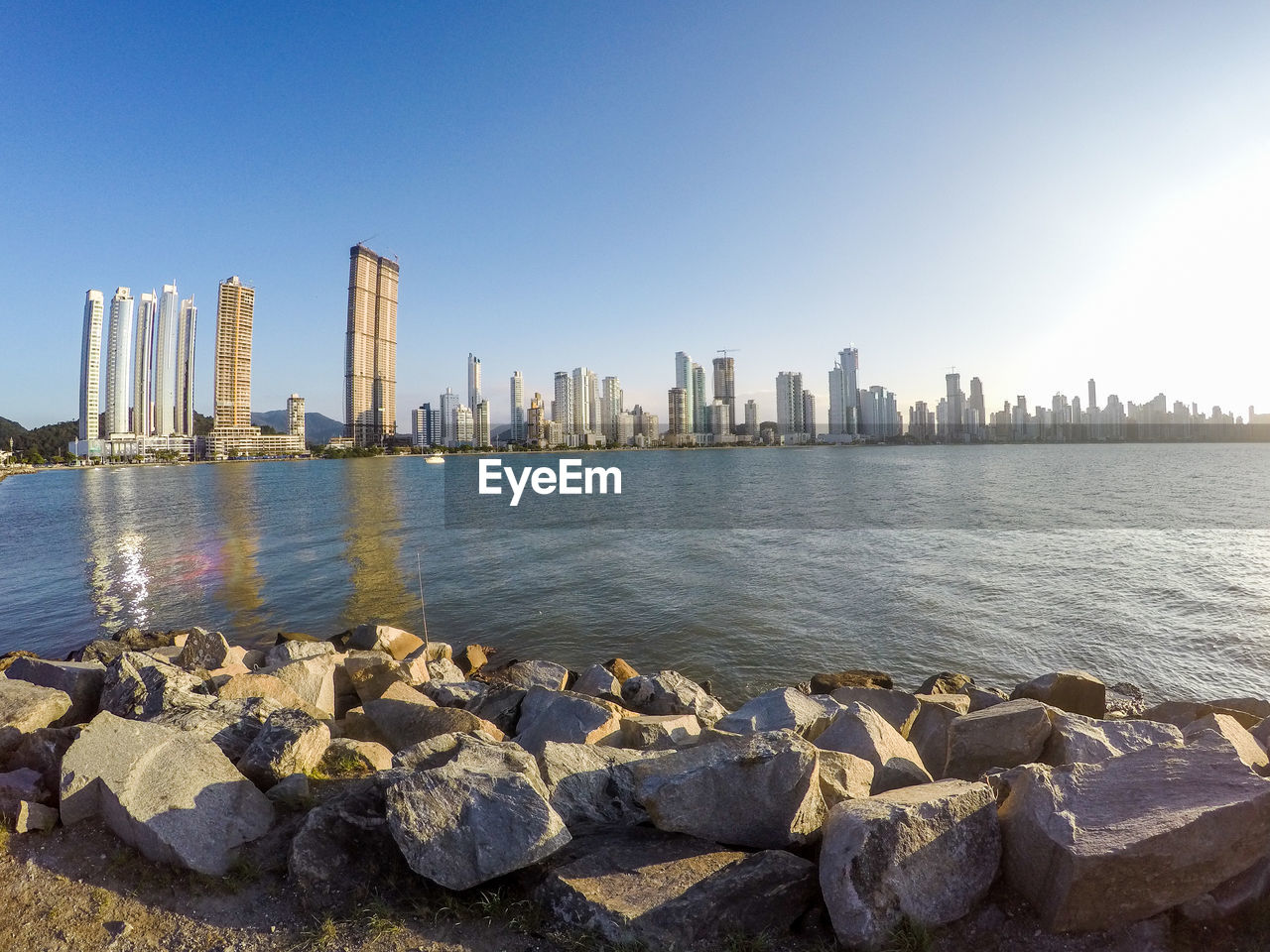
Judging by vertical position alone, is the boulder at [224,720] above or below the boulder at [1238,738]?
below

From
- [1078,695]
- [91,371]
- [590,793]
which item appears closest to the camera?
[590,793]

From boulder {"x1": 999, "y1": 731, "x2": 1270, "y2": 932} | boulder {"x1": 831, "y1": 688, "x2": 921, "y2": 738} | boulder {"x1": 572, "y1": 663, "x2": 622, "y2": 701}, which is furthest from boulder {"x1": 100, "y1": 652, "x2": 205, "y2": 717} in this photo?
boulder {"x1": 831, "y1": 688, "x2": 921, "y2": 738}

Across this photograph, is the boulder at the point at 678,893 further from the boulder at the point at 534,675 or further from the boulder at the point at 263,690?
the boulder at the point at 534,675

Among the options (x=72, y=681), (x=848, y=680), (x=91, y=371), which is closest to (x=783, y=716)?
(x=848, y=680)

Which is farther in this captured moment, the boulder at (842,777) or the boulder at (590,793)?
the boulder at (842,777)

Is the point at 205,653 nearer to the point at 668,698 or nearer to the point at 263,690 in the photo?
the point at 263,690

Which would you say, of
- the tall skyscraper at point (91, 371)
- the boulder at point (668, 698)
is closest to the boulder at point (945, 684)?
the boulder at point (668, 698)

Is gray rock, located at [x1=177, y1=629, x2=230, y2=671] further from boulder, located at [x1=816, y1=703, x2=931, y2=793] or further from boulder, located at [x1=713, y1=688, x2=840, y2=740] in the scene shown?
boulder, located at [x1=816, y1=703, x2=931, y2=793]
